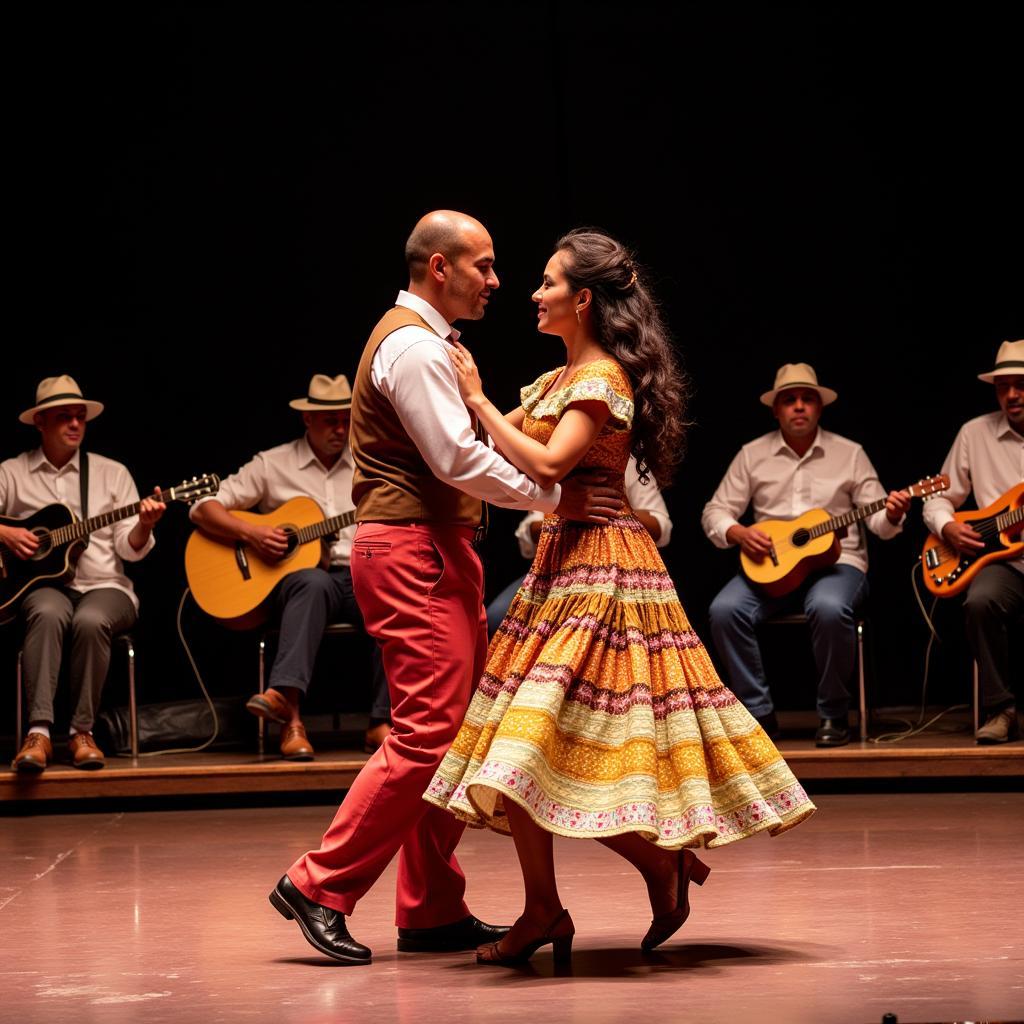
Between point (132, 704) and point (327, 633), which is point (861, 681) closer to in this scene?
point (327, 633)

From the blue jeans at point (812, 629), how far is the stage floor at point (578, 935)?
2.22 ft

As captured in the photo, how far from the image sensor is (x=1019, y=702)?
22.4 feet

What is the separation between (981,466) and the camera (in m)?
6.02

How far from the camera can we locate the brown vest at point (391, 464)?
3.34 m

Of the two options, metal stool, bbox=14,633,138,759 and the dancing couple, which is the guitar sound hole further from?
the dancing couple

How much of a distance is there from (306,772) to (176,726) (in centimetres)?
94

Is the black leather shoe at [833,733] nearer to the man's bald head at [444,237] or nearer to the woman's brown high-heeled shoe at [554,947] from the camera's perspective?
the woman's brown high-heeled shoe at [554,947]

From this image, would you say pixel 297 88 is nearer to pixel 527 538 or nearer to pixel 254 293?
pixel 254 293

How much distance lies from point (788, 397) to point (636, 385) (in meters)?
3.12

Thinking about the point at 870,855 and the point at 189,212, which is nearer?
the point at 870,855

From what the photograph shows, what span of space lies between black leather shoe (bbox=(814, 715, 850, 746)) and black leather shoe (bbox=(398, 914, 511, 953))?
97.6 inches

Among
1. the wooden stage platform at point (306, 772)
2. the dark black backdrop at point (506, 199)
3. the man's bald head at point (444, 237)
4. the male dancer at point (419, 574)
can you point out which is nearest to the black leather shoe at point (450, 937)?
the male dancer at point (419, 574)

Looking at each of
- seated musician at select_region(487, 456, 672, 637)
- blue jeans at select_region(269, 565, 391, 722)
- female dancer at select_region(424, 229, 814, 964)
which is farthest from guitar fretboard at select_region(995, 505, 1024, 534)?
female dancer at select_region(424, 229, 814, 964)

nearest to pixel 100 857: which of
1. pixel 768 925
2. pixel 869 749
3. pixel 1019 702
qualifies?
pixel 768 925
